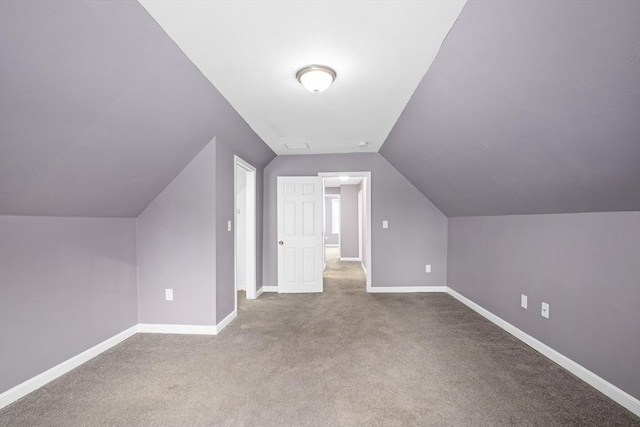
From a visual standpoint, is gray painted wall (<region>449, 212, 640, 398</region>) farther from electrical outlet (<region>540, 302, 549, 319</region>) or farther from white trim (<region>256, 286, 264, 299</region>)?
white trim (<region>256, 286, 264, 299</region>)

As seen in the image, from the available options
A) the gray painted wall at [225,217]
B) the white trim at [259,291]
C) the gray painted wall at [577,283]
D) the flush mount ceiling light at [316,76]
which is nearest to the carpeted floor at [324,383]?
the gray painted wall at [577,283]

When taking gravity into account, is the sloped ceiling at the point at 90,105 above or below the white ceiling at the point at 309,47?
below

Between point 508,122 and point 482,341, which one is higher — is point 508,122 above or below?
above

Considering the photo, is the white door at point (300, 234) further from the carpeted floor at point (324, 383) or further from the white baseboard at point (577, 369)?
the white baseboard at point (577, 369)

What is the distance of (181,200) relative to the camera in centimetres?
330

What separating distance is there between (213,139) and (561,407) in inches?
142

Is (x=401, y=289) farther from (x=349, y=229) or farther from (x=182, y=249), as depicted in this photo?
(x=349, y=229)

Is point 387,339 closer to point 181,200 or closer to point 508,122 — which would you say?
point 508,122

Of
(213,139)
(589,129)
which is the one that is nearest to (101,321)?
(213,139)

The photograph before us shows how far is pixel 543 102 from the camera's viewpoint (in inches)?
66.1

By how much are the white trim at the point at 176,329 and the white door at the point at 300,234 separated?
1.81 m

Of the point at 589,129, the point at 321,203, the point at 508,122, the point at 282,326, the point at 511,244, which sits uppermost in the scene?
the point at 508,122

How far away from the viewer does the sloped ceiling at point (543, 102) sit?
1.26 meters

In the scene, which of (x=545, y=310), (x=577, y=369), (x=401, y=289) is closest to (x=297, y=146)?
(x=401, y=289)
